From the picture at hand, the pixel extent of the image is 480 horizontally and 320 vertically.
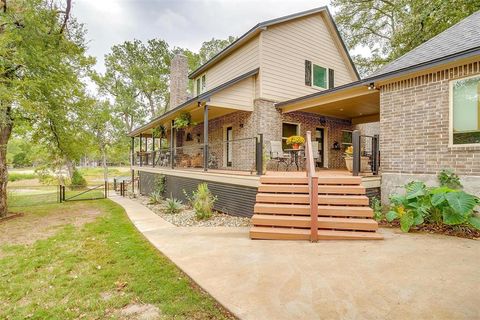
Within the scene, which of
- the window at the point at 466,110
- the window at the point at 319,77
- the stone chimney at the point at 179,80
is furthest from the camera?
the stone chimney at the point at 179,80

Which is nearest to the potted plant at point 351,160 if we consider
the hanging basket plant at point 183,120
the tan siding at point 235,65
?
the tan siding at point 235,65

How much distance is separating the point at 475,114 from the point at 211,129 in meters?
9.75

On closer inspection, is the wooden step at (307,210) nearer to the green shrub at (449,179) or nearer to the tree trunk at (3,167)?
the green shrub at (449,179)

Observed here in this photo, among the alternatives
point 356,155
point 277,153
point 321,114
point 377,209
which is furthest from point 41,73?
point 377,209

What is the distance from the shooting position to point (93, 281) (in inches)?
139

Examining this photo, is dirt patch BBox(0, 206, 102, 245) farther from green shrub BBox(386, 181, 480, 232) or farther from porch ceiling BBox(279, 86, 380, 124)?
porch ceiling BBox(279, 86, 380, 124)

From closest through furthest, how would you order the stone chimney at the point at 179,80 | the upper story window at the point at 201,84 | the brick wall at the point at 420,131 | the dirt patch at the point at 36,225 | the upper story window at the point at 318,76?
1. the brick wall at the point at 420,131
2. the dirt patch at the point at 36,225
3. the upper story window at the point at 318,76
4. the upper story window at the point at 201,84
5. the stone chimney at the point at 179,80

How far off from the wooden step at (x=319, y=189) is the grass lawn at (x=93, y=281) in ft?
9.24

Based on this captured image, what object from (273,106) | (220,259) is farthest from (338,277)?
(273,106)

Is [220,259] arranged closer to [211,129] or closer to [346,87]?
[346,87]

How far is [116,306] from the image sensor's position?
287cm

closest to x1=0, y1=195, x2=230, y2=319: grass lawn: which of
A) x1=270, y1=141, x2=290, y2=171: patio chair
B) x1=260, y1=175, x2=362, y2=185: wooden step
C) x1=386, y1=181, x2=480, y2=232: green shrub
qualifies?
x1=260, y1=175, x2=362, y2=185: wooden step

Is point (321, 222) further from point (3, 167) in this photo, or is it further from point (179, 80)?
point (179, 80)

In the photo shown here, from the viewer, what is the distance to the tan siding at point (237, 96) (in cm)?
930
